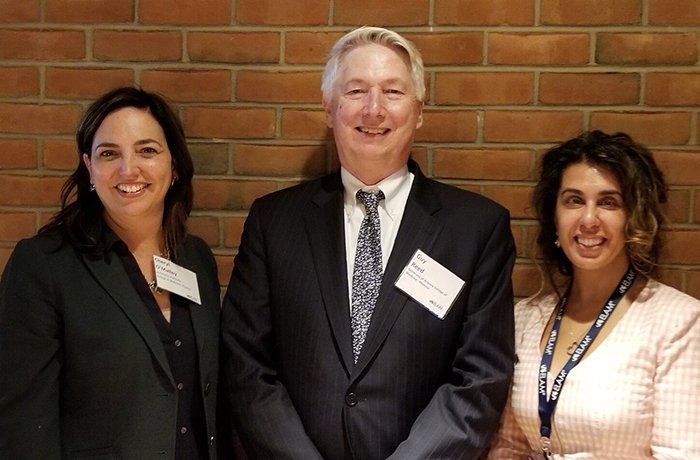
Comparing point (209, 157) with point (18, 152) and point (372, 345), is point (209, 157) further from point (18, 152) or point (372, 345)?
point (372, 345)

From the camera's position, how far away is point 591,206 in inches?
84.0

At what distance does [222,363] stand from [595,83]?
4.90 feet

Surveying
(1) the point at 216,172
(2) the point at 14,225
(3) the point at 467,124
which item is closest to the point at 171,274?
(1) the point at 216,172

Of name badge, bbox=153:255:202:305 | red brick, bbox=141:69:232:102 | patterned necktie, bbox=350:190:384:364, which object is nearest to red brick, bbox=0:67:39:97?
red brick, bbox=141:69:232:102

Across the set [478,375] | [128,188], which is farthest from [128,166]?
[478,375]

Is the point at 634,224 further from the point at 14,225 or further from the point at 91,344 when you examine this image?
the point at 14,225

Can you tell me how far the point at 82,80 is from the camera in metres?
2.69

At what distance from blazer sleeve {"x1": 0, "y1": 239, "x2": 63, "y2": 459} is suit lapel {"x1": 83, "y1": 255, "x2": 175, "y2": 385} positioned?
5.2 inches

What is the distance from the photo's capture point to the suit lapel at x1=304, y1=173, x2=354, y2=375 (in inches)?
82.8

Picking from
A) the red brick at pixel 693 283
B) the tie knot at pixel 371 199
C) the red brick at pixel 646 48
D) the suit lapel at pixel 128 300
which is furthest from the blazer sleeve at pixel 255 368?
the red brick at pixel 693 283

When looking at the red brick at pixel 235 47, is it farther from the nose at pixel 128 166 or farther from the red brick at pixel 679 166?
the red brick at pixel 679 166

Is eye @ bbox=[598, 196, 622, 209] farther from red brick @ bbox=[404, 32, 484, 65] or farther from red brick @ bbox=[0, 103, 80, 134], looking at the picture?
red brick @ bbox=[0, 103, 80, 134]

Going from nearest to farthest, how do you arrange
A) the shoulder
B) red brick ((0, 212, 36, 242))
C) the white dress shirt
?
the shoulder → the white dress shirt → red brick ((0, 212, 36, 242))

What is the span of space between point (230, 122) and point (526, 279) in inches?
45.3
